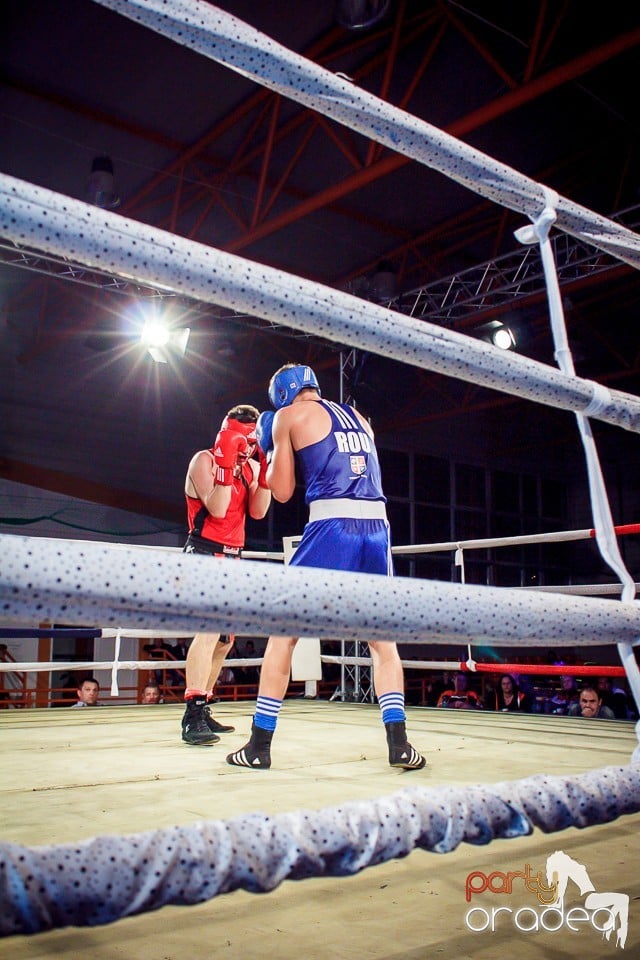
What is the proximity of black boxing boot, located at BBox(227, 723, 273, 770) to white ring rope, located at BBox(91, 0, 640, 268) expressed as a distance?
162 cm

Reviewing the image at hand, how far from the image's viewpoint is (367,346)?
0.92 metres

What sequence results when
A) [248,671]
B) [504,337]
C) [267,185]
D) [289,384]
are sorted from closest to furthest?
[289,384]
[267,185]
[504,337]
[248,671]

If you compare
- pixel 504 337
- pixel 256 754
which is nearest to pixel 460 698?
pixel 504 337

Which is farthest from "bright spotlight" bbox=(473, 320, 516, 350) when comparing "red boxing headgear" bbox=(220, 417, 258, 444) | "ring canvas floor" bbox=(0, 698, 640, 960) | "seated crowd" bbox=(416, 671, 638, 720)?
"red boxing headgear" bbox=(220, 417, 258, 444)

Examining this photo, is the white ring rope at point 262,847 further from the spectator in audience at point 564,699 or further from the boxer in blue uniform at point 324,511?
the spectator in audience at point 564,699

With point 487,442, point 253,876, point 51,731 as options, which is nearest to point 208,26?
point 253,876

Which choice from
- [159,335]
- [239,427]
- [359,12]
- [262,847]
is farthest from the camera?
[159,335]

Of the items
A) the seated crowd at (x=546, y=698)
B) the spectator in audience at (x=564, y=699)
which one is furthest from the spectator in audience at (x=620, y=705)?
the spectator in audience at (x=564, y=699)

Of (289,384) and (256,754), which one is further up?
(289,384)

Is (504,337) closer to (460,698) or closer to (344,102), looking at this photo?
(460,698)

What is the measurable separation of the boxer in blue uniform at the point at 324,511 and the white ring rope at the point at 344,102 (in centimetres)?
107

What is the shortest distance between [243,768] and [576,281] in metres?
6.92

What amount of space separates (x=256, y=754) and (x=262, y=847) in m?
1.68

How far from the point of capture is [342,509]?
2.21 metres
